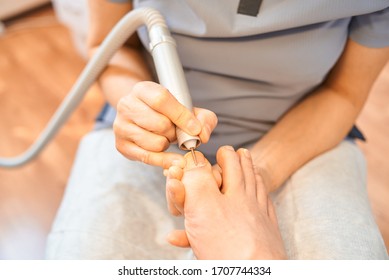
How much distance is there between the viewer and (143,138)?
1.90 ft

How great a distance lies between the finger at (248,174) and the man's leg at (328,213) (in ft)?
0.53

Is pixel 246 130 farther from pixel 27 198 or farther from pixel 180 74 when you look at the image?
pixel 27 198

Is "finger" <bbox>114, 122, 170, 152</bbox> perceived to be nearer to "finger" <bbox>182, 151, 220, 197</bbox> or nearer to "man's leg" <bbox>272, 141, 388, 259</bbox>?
"finger" <bbox>182, 151, 220, 197</bbox>

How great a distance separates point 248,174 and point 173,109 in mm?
141

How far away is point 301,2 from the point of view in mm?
642

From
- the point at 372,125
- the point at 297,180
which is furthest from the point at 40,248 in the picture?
the point at 372,125

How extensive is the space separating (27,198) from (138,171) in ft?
2.39

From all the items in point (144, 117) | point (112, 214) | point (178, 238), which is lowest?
point (112, 214)

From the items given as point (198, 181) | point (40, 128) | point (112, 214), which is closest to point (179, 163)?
point (198, 181)

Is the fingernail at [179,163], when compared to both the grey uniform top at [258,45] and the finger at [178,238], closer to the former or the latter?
the finger at [178,238]

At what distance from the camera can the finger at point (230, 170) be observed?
1.77 ft

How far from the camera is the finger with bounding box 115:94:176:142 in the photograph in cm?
55

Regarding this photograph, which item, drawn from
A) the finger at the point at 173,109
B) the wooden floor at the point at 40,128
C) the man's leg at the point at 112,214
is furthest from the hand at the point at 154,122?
the wooden floor at the point at 40,128

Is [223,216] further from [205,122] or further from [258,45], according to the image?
[258,45]
